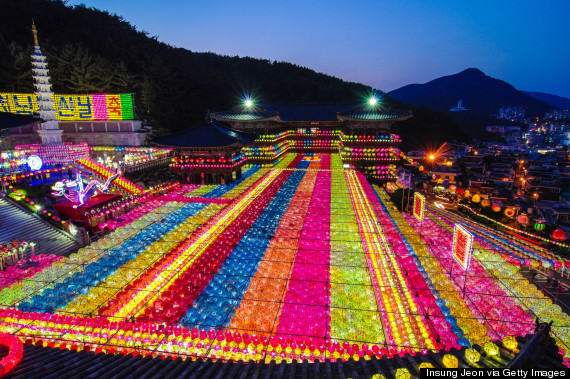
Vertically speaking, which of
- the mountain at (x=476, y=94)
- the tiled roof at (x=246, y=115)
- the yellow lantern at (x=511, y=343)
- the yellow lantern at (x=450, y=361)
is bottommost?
the yellow lantern at (x=450, y=361)

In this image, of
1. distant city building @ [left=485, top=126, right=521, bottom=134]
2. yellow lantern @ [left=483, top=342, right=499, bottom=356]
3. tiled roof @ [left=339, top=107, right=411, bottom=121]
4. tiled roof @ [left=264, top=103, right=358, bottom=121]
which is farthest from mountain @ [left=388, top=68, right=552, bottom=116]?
yellow lantern @ [left=483, top=342, right=499, bottom=356]

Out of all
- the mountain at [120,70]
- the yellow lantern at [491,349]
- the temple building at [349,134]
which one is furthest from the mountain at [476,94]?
the yellow lantern at [491,349]

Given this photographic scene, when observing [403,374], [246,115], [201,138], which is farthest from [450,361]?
[246,115]

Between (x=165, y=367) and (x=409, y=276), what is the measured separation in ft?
25.5

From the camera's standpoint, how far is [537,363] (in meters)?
4.24

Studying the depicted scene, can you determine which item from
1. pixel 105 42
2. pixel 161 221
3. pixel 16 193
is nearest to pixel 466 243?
pixel 161 221

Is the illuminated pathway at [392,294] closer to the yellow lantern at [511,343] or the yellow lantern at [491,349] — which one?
the yellow lantern at [491,349]

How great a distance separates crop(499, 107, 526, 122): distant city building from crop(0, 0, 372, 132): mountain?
454 ft

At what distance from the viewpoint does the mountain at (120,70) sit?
33.2 m

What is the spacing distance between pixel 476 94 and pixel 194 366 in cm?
20256

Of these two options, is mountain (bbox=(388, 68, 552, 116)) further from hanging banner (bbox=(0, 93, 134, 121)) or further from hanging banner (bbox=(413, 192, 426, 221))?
hanging banner (bbox=(413, 192, 426, 221))

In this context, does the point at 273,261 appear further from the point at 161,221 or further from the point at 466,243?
the point at 161,221

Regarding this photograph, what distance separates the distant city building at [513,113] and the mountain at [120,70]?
13845 centimetres

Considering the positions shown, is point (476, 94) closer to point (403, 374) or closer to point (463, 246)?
point (463, 246)
